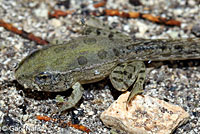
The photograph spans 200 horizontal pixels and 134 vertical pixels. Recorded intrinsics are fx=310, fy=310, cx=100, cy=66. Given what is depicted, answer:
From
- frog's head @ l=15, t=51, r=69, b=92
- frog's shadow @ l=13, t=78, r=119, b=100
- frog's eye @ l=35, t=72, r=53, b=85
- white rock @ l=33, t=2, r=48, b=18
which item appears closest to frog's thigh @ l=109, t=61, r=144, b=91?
frog's shadow @ l=13, t=78, r=119, b=100

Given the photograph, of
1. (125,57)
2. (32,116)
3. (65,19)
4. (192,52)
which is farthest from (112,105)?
(65,19)

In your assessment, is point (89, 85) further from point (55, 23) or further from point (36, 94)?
point (55, 23)

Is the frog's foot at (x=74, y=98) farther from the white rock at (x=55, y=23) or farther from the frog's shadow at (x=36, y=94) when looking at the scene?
the white rock at (x=55, y=23)

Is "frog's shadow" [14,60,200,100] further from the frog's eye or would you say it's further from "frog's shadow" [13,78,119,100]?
the frog's eye

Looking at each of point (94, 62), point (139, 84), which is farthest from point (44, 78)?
point (139, 84)

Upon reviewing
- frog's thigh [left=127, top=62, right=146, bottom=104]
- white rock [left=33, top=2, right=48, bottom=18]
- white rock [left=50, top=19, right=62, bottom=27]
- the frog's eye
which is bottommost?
frog's thigh [left=127, top=62, right=146, bottom=104]

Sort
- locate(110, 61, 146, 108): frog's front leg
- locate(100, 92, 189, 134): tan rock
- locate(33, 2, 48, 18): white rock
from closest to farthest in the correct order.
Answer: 1. locate(100, 92, 189, 134): tan rock
2. locate(110, 61, 146, 108): frog's front leg
3. locate(33, 2, 48, 18): white rock

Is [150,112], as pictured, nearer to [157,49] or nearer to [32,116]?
[157,49]
